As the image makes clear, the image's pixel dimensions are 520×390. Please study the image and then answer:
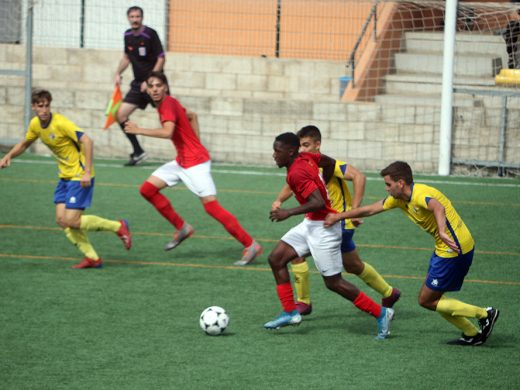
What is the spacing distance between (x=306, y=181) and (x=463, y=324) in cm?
155

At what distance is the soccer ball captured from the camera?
7285 mm

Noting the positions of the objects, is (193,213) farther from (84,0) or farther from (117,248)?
(84,0)

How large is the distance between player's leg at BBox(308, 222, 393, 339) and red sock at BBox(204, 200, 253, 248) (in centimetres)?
Answer: 261

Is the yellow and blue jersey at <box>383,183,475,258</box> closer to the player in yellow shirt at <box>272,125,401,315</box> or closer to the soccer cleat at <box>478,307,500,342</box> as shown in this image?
the soccer cleat at <box>478,307,500,342</box>

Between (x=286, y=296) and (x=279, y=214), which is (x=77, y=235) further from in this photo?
(x=279, y=214)

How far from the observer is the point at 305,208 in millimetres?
7152

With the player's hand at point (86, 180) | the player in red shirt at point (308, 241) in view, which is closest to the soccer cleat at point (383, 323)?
the player in red shirt at point (308, 241)

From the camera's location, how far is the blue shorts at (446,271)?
276 inches

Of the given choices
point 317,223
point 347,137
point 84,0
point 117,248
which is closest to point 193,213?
point 117,248

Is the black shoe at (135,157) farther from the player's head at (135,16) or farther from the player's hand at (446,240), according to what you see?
the player's hand at (446,240)

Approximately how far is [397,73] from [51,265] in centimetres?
1057

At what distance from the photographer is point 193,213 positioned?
41.6ft

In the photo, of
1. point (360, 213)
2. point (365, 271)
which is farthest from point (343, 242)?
point (360, 213)

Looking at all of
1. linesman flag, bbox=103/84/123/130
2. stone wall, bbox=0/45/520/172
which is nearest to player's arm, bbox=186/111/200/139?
linesman flag, bbox=103/84/123/130
